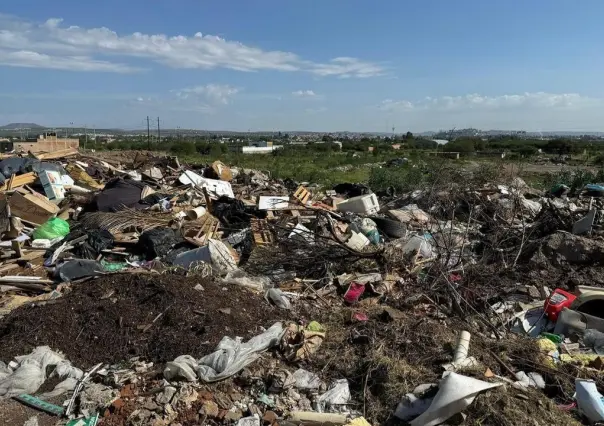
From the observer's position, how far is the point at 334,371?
464 centimetres

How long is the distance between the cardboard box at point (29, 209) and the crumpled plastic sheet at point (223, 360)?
22.9ft

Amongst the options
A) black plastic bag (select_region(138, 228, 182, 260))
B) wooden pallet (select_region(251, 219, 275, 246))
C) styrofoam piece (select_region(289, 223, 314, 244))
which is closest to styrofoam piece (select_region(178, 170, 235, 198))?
wooden pallet (select_region(251, 219, 275, 246))

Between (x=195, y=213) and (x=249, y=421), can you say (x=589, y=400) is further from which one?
(x=195, y=213)

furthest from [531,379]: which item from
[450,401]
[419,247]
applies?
[419,247]

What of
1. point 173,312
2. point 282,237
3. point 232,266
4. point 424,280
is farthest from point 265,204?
point 173,312

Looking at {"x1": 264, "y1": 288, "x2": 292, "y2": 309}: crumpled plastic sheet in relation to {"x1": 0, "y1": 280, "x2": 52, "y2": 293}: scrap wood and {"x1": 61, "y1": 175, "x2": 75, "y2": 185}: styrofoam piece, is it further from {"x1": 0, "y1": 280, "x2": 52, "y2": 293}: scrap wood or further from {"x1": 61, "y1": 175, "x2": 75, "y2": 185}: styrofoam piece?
{"x1": 61, "y1": 175, "x2": 75, "y2": 185}: styrofoam piece

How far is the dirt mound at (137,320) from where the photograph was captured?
15.6 feet

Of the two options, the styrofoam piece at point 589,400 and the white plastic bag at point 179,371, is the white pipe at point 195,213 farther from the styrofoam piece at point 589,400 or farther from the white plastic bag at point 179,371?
the styrofoam piece at point 589,400

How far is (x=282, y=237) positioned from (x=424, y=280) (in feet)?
9.11

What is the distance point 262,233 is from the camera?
9.21m

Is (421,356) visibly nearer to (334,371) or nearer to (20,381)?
(334,371)

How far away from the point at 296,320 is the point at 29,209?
23.3 ft

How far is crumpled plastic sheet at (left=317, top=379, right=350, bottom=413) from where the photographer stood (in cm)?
418

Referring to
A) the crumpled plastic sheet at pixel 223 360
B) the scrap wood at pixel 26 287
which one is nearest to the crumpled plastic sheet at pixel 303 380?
the crumpled plastic sheet at pixel 223 360
